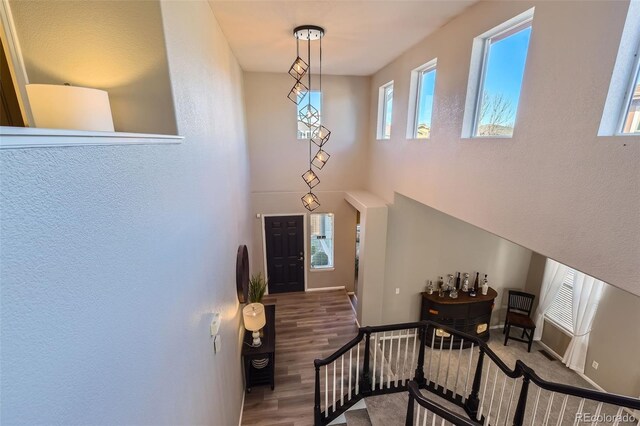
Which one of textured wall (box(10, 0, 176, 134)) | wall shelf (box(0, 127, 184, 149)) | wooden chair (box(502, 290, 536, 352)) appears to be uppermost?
textured wall (box(10, 0, 176, 134))

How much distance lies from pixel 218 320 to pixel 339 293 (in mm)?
4544

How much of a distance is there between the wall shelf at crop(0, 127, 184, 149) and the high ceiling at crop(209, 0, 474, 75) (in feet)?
8.21

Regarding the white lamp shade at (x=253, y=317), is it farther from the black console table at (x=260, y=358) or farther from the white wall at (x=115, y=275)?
the white wall at (x=115, y=275)

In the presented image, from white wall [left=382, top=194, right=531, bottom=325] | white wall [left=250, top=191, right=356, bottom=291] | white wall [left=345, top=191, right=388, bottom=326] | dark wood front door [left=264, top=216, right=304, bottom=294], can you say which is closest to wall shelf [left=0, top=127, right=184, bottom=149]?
white wall [left=345, top=191, right=388, bottom=326]

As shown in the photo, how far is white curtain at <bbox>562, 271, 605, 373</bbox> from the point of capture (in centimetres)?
447

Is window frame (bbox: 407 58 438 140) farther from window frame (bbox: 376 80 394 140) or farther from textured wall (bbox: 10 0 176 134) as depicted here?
textured wall (bbox: 10 0 176 134)

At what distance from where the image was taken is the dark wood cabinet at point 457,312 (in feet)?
17.1

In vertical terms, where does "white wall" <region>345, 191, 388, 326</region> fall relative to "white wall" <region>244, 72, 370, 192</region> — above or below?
below

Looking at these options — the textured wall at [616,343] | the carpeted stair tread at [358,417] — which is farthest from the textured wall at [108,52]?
the textured wall at [616,343]

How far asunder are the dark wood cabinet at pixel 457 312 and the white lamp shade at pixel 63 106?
5.54 metres

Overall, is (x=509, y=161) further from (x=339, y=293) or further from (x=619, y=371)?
(x=339, y=293)

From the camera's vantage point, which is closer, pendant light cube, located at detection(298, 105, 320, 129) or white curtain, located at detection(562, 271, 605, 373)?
pendant light cube, located at detection(298, 105, 320, 129)

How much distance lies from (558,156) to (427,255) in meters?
3.63

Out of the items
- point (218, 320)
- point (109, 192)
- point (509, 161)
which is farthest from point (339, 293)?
point (109, 192)
